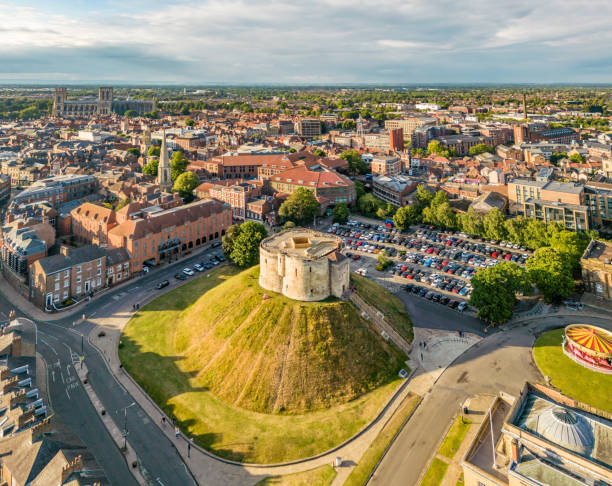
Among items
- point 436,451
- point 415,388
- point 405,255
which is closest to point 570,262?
point 405,255

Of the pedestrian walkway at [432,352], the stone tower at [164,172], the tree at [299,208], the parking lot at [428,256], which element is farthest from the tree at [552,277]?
the stone tower at [164,172]

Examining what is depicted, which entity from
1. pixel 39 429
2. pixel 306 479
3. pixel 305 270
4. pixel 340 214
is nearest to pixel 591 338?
pixel 305 270

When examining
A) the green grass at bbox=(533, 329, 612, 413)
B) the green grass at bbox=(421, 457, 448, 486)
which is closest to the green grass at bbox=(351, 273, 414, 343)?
the green grass at bbox=(533, 329, 612, 413)

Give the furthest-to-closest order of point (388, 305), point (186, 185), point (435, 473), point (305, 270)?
1. point (186, 185)
2. point (388, 305)
3. point (305, 270)
4. point (435, 473)

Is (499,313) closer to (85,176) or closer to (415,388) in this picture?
(415,388)

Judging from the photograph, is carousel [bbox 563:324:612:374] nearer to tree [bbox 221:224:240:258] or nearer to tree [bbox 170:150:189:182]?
tree [bbox 221:224:240:258]

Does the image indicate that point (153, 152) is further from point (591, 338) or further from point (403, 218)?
point (591, 338)
